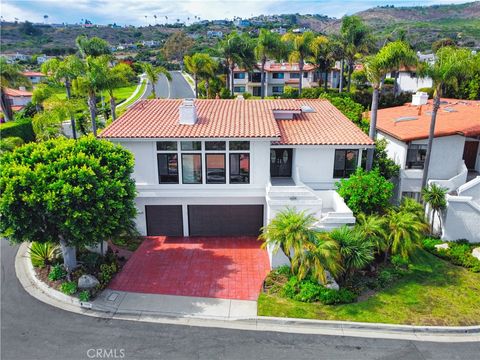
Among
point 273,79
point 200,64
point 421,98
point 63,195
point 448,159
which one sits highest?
point 200,64

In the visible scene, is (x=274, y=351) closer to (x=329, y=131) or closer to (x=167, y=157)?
(x=167, y=157)

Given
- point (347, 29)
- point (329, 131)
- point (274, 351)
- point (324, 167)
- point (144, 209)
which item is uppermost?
point (347, 29)

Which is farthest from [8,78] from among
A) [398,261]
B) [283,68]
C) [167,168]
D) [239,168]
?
[398,261]

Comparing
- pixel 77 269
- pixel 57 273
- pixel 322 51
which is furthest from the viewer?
pixel 322 51

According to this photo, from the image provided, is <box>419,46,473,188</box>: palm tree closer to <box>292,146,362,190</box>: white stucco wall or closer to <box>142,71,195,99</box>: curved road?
<box>292,146,362,190</box>: white stucco wall

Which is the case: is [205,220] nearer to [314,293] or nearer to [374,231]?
[314,293]

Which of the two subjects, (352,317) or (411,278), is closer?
(352,317)

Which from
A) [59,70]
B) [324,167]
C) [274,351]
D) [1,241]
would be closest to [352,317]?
[274,351]
